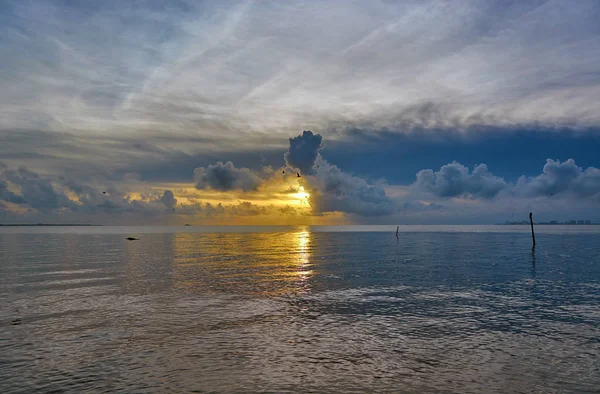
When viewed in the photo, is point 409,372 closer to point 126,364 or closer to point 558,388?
point 558,388

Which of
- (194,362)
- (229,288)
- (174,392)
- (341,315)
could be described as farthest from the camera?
(229,288)

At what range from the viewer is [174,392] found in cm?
1706

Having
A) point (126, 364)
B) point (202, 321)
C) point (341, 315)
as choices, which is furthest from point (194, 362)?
point (341, 315)

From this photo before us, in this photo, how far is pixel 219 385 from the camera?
17812 millimetres

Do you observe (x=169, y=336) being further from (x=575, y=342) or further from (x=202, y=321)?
(x=575, y=342)

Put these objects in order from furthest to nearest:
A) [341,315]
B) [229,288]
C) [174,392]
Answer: [229,288] < [341,315] < [174,392]

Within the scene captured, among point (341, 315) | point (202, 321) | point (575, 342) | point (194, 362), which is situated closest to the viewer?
point (194, 362)

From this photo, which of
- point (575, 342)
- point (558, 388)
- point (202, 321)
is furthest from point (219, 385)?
point (575, 342)

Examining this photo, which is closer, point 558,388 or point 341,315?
point 558,388

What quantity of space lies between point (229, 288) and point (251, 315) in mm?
12590

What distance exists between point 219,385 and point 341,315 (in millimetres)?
14277

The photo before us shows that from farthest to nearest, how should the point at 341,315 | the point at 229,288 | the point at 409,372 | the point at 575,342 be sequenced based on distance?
the point at 229,288 → the point at 341,315 → the point at 575,342 → the point at 409,372

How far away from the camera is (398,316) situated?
30.1m

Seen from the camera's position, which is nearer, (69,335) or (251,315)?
(69,335)
